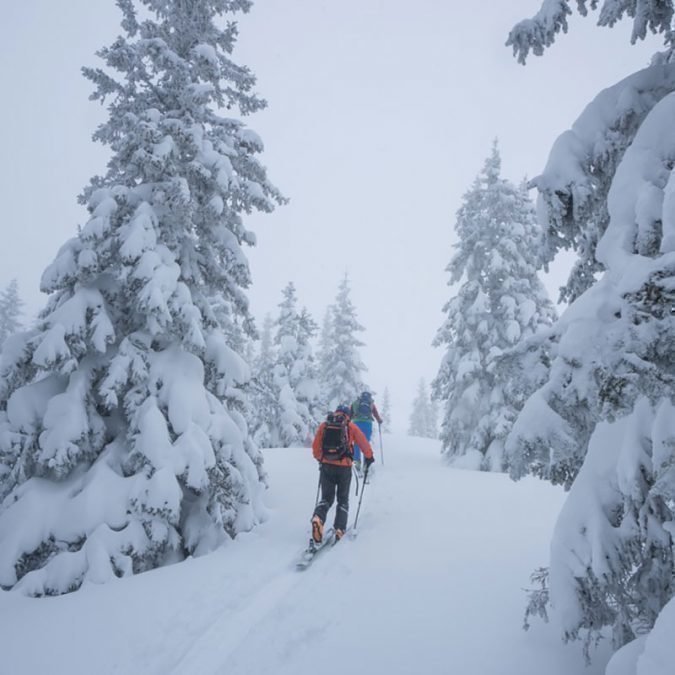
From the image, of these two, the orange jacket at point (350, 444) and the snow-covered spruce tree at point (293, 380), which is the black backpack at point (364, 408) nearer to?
the orange jacket at point (350, 444)

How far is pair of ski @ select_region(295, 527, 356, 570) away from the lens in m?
6.45

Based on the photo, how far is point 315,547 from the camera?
22.9 feet

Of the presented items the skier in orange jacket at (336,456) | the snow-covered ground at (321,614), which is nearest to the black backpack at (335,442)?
the skier in orange jacket at (336,456)

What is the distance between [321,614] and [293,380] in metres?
22.9

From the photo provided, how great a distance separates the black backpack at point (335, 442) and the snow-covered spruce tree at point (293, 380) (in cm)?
1793

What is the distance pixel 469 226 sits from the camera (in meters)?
19.5

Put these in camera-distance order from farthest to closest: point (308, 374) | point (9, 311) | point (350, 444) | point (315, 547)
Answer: point (9, 311)
point (308, 374)
point (350, 444)
point (315, 547)

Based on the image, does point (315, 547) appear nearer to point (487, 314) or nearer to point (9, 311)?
point (487, 314)

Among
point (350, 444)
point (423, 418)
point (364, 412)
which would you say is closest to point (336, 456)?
point (350, 444)

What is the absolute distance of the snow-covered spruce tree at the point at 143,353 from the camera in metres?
6.40

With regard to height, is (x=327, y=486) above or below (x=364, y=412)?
below

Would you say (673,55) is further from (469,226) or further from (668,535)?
(469,226)

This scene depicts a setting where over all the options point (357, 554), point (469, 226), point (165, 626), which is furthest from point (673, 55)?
point (469, 226)

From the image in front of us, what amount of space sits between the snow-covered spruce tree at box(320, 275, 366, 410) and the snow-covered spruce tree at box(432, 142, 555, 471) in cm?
1128
